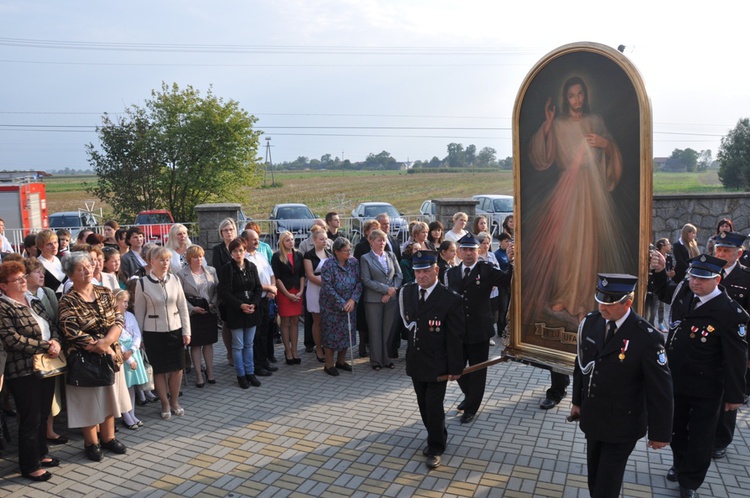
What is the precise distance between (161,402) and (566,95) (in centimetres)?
513

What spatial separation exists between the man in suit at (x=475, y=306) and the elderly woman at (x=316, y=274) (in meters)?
2.74

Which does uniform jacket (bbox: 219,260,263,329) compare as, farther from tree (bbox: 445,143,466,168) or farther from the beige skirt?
tree (bbox: 445,143,466,168)

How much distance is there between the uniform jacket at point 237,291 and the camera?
753 centimetres

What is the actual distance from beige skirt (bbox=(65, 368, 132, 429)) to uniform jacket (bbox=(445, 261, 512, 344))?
346cm

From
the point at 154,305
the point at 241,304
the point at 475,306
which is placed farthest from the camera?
the point at 241,304

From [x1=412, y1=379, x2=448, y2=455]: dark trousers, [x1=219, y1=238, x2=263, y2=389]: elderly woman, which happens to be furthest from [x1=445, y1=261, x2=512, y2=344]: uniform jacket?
[x1=219, y1=238, x2=263, y2=389]: elderly woman

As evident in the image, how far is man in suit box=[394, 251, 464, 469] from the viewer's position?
210 inches

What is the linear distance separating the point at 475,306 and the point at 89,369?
12.1ft

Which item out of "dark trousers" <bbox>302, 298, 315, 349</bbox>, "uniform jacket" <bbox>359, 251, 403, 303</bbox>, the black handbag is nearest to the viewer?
the black handbag

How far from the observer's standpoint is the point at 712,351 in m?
4.75

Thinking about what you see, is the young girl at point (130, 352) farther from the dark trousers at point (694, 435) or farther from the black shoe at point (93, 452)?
the dark trousers at point (694, 435)

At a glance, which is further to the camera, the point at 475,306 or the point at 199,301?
the point at 199,301

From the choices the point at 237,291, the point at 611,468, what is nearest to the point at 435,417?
the point at 611,468

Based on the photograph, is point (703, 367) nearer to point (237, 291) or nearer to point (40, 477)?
point (237, 291)
